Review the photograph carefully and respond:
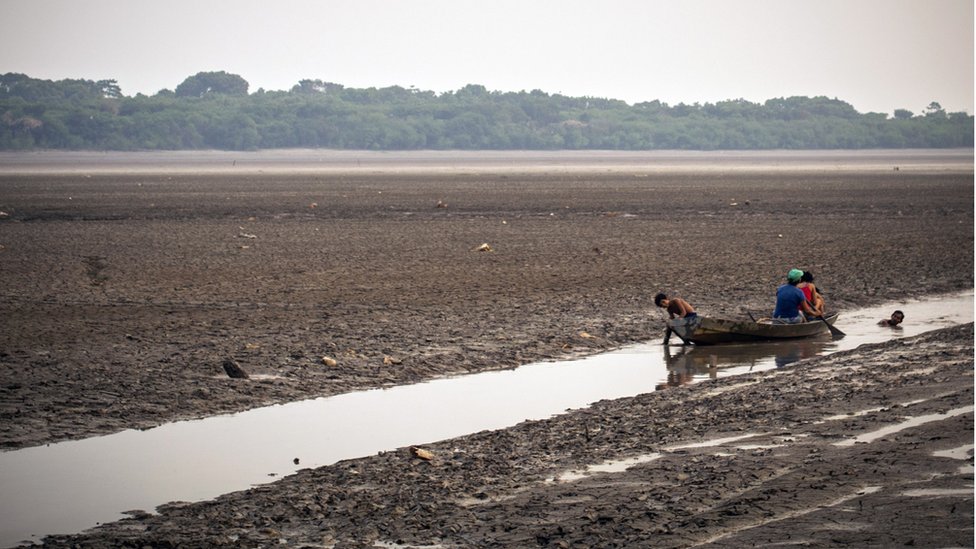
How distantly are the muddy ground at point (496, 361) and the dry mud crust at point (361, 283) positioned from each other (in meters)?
0.07

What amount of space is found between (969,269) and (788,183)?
45.1 metres

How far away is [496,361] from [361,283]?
24.7 ft

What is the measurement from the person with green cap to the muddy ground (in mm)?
1809

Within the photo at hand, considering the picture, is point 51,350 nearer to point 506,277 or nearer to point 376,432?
point 376,432

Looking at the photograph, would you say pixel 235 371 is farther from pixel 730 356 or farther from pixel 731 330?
pixel 731 330

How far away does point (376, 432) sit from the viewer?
40.8 ft

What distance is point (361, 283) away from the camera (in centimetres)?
2336

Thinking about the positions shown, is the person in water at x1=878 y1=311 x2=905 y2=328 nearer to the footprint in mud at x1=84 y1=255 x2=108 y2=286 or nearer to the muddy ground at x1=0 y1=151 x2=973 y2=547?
the muddy ground at x1=0 y1=151 x2=973 y2=547

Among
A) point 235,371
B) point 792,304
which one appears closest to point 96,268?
point 235,371

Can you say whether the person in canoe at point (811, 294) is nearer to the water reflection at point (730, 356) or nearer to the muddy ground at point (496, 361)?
the water reflection at point (730, 356)

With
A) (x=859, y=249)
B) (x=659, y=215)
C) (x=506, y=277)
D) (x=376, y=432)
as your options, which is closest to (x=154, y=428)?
(x=376, y=432)

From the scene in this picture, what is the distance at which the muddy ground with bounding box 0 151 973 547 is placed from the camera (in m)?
8.98

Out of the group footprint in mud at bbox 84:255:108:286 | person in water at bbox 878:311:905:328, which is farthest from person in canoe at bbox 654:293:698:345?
footprint in mud at bbox 84:255:108:286

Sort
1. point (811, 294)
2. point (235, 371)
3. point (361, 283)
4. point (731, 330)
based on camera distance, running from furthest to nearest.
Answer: point (361, 283) < point (811, 294) < point (731, 330) < point (235, 371)
